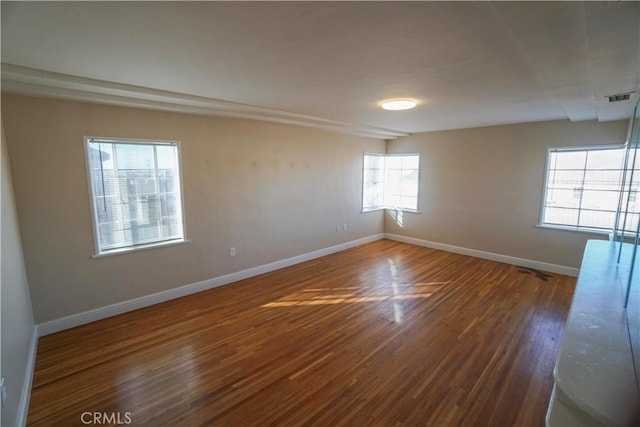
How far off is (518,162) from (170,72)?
5261 mm

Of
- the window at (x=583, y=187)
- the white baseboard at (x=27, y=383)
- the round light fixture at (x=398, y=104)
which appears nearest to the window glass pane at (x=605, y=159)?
the window at (x=583, y=187)

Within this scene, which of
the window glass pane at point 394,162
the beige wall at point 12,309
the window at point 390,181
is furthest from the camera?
the window glass pane at point 394,162

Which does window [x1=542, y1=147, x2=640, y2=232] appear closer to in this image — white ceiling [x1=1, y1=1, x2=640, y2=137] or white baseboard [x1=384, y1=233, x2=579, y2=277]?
white baseboard [x1=384, y1=233, x2=579, y2=277]

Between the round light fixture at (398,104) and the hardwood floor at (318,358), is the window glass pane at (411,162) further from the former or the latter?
the hardwood floor at (318,358)

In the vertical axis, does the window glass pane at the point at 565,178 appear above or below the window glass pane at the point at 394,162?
below

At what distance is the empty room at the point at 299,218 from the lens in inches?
63.4

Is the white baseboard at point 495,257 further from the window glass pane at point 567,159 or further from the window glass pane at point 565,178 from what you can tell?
the window glass pane at point 567,159

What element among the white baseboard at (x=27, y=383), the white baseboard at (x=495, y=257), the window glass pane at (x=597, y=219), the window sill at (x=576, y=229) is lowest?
the white baseboard at (x=27, y=383)

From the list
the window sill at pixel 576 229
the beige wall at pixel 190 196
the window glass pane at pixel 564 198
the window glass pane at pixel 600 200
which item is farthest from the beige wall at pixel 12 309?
the window glass pane at pixel 600 200

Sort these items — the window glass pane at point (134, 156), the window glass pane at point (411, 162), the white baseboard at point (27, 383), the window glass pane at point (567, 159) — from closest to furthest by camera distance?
the white baseboard at point (27, 383), the window glass pane at point (134, 156), the window glass pane at point (567, 159), the window glass pane at point (411, 162)

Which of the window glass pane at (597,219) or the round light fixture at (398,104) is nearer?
the round light fixture at (398,104)

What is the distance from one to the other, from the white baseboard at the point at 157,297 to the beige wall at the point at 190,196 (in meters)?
0.07

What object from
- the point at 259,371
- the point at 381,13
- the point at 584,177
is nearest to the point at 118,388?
the point at 259,371

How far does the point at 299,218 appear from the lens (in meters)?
5.13
